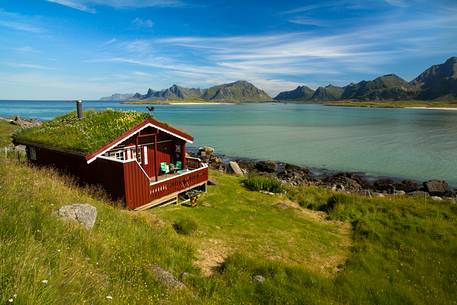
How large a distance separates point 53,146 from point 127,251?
11.6 meters

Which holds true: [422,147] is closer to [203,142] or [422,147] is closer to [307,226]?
[203,142]

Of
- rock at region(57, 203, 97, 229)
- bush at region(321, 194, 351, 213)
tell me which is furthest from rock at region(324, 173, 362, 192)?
rock at region(57, 203, 97, 229)

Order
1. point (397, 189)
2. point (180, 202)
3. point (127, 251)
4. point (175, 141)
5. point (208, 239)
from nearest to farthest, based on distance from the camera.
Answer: point (127, 251)
point (208, 239)
point (180, 202)
point (175, 141)
point (397, 189)

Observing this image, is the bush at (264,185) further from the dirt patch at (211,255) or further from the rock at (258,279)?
the rock at (258,279)

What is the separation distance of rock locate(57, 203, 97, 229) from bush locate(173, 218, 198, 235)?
495cm

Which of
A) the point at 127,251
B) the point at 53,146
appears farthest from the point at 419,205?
the point at 53,146

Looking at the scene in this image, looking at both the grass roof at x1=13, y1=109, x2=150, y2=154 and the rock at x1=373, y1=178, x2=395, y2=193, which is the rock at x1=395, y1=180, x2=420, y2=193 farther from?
the grass roof at x1=13, y1=109, x2=150, y2=154

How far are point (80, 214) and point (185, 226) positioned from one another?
565 centimetres

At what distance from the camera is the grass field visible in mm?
5848

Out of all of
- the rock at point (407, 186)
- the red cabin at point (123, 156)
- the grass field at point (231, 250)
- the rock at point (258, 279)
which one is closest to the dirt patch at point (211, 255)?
the grass field at point (231, 250)

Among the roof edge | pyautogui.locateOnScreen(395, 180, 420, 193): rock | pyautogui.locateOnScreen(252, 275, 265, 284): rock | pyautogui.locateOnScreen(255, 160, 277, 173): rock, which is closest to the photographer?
pyautogui.locateOnScreen(252, 275, 265, 284): rock

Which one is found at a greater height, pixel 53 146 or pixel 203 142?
pixel 53 146

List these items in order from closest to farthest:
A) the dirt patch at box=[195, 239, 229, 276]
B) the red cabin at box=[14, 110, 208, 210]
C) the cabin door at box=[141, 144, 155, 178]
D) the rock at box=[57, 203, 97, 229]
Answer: the rock at box=[57, 203, 97, 229] → the dirt patch at box=[195, 239, 229, 276] → the red cabin at box=[14, 110, 208, 210] → the cabin door at box=[141, 144, 155, 178]

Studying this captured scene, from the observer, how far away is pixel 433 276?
11500 mm
